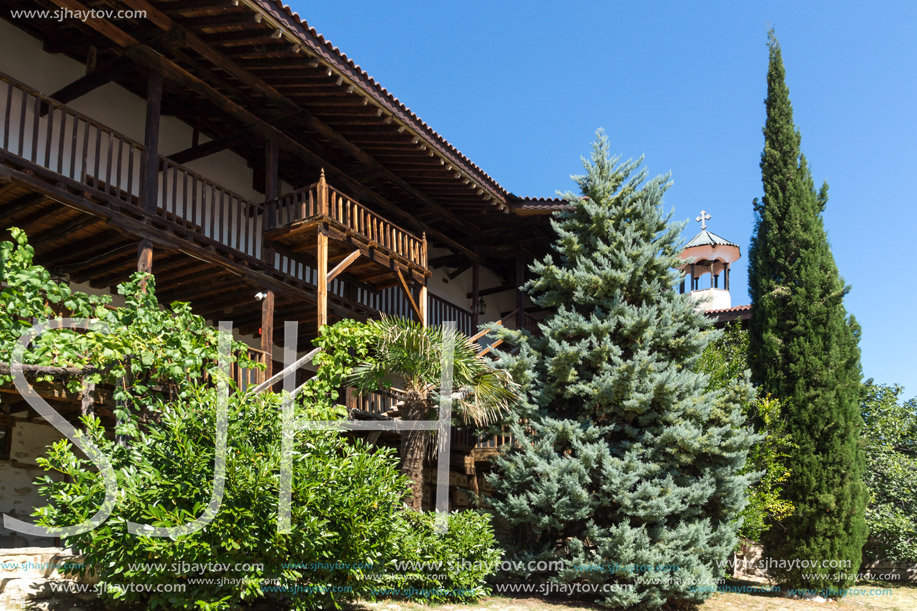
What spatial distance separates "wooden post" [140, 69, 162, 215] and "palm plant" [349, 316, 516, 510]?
301 centimetres

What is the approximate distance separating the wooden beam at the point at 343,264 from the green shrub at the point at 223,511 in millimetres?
4036

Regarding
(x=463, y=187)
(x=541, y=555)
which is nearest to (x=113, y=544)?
(x=541, y=555)

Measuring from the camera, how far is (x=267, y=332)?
1068 cm

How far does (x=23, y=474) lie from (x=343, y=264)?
482cm

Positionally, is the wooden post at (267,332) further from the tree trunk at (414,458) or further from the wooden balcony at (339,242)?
the tree trunk at (414,458)

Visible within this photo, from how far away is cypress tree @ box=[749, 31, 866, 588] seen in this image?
1235 cm

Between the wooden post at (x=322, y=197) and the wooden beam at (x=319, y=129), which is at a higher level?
the wooden beam at (x=319, y=129)

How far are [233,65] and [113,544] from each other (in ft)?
21.2

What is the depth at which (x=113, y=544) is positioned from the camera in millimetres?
5840

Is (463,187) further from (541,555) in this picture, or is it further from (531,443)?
(541,555)

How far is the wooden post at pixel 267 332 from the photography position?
411 inches

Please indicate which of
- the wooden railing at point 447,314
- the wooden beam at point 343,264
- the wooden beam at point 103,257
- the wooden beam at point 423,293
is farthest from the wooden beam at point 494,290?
the wooden beam at point 103,257

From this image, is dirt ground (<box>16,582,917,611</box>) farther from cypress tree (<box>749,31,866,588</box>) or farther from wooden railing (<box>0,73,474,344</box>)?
wooden railing (<box>0,73,474,344</box>)

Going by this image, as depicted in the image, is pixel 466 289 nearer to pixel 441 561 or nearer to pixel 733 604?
pixel 733 604
